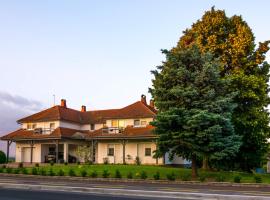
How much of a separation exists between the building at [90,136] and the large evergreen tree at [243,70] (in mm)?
12033

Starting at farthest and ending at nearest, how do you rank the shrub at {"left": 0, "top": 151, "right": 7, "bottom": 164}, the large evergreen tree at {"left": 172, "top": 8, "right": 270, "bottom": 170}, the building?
the shrub at {"left": 0, "top": 151, "right": 7, "bottom": 164} < the building < the large evergreen tree at {"left": 172, "top": 8, "right": 270, "bottom": 170}

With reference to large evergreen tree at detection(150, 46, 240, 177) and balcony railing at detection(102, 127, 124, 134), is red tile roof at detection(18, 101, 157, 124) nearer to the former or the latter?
balcony railing at detection(102, 127, 124, 134)

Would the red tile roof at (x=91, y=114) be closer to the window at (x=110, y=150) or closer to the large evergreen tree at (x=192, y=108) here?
the window at (x=110, y=150)

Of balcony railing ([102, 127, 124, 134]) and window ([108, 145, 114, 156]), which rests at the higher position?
balcony railing ([102, 127, 124, 134])

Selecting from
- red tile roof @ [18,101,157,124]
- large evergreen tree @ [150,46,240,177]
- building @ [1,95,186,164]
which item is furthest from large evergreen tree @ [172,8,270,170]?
red tile roof @ [18,101,157,124]

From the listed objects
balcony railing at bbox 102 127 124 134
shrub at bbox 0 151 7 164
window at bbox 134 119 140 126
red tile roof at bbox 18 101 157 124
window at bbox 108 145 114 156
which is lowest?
shrub at bbox 0 151 7 164

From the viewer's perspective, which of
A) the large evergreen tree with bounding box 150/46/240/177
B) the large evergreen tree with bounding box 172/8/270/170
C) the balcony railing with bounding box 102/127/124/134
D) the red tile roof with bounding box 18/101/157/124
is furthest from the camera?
the red tile roof with bounding box 18/101/157/124

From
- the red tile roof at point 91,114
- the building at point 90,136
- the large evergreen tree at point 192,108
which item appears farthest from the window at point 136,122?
the large evergreen tree at point 192,108

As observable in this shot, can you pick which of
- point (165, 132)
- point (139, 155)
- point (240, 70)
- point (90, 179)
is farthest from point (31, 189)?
point (139, 155)

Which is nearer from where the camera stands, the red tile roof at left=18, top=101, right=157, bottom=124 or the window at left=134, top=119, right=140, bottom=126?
the window at left=134, top=119, right=140, bottom=126

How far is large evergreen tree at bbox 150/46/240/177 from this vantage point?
98.2ft

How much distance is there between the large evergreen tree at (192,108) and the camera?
2992 centimetres

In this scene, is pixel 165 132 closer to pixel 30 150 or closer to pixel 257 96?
pixel 257 96

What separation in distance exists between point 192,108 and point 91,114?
30605 millimetres
